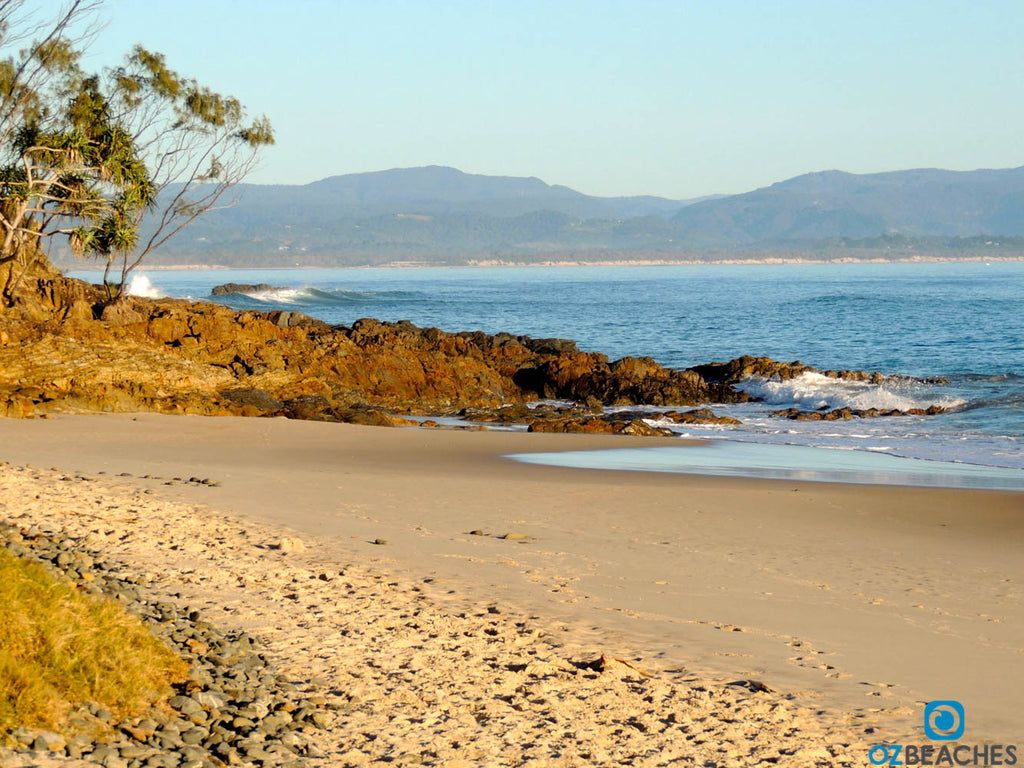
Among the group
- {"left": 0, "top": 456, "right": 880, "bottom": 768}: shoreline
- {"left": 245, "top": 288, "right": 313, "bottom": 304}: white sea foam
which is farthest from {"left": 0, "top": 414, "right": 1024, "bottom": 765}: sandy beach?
{"left": 245, "top": 288, "right": 313, "bottom": 304}: white sea foam

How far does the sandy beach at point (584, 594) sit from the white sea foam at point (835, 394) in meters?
12.2

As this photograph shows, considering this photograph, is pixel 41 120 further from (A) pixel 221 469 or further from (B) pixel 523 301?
(B) pixel 523 301

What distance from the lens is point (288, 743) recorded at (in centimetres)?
494

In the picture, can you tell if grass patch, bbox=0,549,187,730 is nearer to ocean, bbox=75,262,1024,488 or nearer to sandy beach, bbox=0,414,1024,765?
sandy beach, bbox=0,414,1024,765

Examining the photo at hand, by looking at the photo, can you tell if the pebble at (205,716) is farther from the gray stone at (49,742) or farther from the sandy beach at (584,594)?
the sandy beach at (584,594)

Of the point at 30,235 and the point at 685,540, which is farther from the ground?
the point at 30,235

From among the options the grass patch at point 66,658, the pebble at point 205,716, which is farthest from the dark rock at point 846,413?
the grass patch at point 66,658

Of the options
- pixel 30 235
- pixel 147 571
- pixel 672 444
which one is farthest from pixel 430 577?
pixel 30 235

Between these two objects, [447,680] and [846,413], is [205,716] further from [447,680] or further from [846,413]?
[846,413]

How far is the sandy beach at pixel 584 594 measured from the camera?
5309 mm

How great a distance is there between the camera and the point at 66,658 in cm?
511

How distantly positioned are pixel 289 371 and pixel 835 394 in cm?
1288

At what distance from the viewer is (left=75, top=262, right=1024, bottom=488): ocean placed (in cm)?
1817

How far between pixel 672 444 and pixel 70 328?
1213cm
